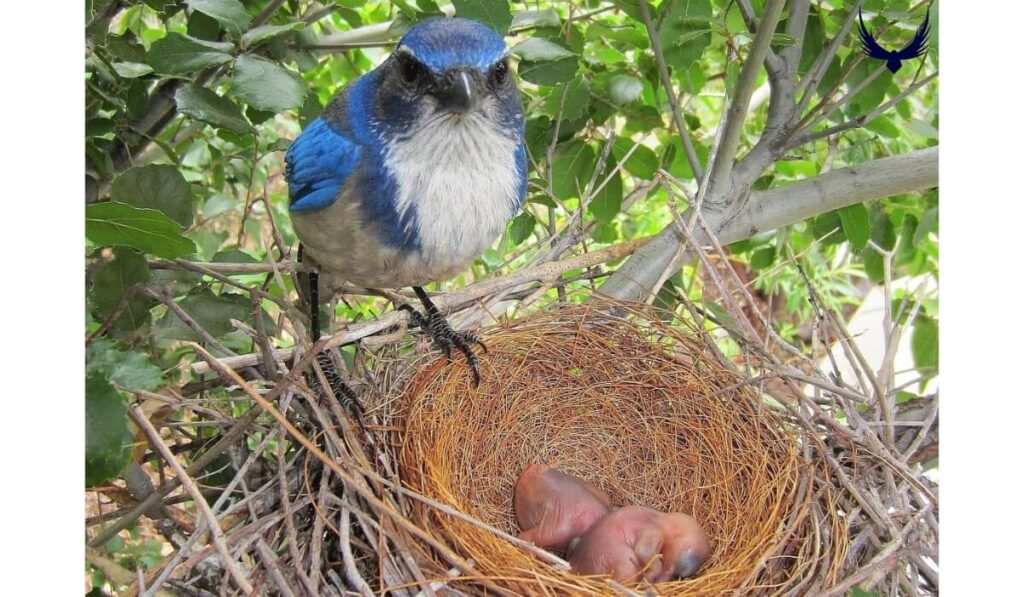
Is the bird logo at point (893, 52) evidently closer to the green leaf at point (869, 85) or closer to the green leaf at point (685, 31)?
the green leaf at point (869, 85)

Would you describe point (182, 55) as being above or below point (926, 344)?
above

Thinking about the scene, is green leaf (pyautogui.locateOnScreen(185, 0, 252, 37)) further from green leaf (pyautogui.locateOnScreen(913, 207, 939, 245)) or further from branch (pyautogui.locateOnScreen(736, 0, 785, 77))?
green leaf (pyautogui.locateOnScreen(913, 207, 939, 245))

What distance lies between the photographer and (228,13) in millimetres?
1656

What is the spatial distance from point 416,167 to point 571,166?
2.57ft

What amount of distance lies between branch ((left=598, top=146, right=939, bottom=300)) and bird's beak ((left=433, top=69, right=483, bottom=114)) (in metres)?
0.75

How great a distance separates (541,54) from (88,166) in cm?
105

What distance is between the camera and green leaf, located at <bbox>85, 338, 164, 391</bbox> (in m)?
1.16

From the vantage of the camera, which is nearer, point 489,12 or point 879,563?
point 879,563

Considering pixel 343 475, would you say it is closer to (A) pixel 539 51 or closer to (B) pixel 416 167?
(B) pixel 416 167

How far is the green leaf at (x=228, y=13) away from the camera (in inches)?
63.9

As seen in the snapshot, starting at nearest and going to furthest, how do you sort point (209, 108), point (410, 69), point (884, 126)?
1. point (410, 69)
2. point (209, 108)
3. point (884, 126)

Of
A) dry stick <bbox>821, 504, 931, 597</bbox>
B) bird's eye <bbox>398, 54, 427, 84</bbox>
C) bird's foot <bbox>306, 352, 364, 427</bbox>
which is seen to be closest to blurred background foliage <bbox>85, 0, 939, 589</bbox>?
bird's foot <bbox>306, 352, 364, 427</bbox>

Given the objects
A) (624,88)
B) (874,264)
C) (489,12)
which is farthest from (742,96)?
(874,264)

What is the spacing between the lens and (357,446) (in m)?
1.68
